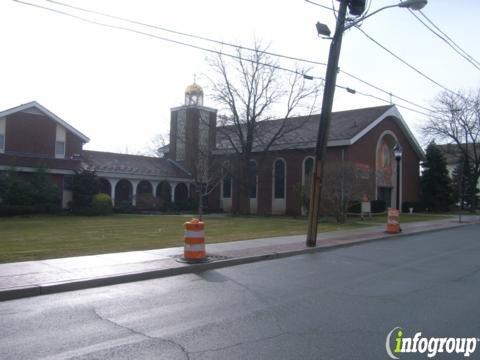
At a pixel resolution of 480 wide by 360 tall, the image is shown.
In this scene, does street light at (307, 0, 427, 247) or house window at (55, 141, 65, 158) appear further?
house window at (55, 141, 65, 158)

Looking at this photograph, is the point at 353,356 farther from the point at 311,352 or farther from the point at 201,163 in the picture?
the point at 201,163

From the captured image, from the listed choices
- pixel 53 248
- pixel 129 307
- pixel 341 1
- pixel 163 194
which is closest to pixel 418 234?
pixel 341 1

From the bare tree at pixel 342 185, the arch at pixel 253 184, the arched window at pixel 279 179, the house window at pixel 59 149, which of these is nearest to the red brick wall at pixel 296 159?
the arch at pixel 253 184

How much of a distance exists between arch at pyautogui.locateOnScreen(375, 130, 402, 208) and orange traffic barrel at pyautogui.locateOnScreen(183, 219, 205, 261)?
28.1 meters

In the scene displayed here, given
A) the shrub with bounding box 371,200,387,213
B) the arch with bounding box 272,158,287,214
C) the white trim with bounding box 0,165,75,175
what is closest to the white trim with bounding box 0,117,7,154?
the white trim with bounding box 0,165,75,175

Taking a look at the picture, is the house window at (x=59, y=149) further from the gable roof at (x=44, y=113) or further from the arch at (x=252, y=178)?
the arch at (x=252, y=178)

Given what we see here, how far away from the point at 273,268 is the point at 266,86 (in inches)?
970

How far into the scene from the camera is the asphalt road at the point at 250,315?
5.25 m

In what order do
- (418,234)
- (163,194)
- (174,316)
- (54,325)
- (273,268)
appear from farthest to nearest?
(163,194) < (418,234) < (273,268) < (174,316) < (54,325)

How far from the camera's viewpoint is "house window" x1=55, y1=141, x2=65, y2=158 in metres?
34.1

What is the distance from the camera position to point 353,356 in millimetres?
4992

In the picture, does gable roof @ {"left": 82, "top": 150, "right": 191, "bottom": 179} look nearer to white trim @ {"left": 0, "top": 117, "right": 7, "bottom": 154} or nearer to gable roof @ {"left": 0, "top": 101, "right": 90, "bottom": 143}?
gable roof @ {"left": 0, "top": 101, "right": 90, "bottom": 143}

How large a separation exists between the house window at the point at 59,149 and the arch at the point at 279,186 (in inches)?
656

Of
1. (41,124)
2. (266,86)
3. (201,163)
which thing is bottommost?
(201,163)
